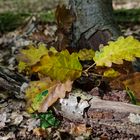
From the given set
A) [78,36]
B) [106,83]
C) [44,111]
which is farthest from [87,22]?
[44,111]

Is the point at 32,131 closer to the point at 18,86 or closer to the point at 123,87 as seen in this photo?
the point at 18,86

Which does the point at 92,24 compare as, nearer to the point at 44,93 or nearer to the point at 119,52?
the point at 119,52

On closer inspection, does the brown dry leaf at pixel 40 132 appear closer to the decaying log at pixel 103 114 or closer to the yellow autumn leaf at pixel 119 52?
the decaying log at pixel 103 114

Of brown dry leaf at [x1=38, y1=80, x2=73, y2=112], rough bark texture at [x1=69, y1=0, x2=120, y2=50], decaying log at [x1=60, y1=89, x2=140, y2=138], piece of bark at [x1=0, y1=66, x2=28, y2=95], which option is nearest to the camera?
decaying log at [x1=60, y1=89, x2=140, y2=138]

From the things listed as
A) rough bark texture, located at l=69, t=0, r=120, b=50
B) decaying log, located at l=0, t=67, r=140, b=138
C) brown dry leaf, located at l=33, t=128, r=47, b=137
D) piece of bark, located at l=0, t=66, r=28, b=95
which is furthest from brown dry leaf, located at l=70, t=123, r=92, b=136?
rough bark texture, located at l=69, t=0, r=120, b=50

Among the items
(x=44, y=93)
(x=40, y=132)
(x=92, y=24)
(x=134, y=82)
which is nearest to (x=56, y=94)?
(x=44, y=93)

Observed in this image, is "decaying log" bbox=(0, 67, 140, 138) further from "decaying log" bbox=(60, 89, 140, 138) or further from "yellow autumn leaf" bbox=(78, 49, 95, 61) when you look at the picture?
"yellow autumn leaf" bbox=(78, 49, 95, 61)
